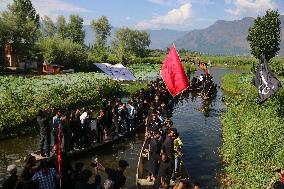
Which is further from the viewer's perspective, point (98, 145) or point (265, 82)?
point (98, 145)

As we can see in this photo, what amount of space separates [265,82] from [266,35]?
66467 millimetres

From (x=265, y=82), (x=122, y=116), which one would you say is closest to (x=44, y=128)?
(x=122, y=116)

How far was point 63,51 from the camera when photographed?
7169 cm

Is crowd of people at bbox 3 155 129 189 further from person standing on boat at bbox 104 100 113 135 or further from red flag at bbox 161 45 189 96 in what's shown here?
person standing on boat at bbox 104 100 113 135

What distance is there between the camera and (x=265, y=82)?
68.1ft

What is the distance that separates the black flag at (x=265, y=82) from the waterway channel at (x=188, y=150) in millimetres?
4135

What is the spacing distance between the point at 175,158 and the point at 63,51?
2293 inches

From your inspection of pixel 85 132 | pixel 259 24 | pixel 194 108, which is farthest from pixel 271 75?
pixel 259 24

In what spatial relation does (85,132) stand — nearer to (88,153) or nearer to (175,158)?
(88,153)

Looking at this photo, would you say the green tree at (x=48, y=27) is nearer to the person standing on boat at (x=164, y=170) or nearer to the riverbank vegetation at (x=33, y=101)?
the riverbank vegetation at (x=33, y=101)

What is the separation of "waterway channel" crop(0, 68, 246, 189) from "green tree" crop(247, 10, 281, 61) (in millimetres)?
54765

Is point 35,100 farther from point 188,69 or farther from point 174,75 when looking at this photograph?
point 188,69

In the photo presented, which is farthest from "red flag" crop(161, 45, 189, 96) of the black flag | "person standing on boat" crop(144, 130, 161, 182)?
the black flag

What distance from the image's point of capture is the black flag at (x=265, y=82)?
66.4 ft
